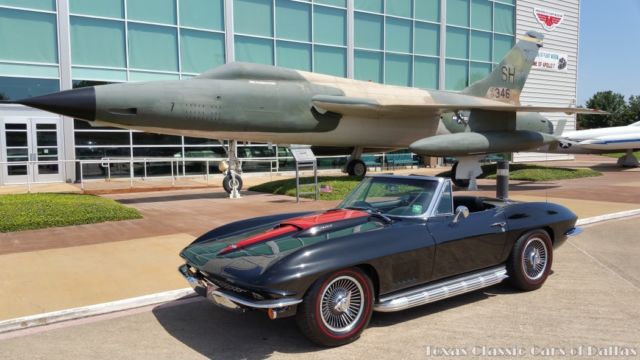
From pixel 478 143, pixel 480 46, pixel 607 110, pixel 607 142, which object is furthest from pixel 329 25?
pixel 607 110

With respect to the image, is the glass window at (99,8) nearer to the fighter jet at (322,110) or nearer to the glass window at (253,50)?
the glass window at (253,50)

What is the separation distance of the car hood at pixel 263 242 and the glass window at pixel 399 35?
21009 millimetres

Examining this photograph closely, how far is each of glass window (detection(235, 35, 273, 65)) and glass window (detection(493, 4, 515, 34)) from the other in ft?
48.1

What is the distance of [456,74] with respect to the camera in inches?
1059

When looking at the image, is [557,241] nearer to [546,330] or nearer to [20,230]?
[546,330]

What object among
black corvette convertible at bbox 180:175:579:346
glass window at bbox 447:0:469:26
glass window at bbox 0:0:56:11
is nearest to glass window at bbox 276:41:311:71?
glass window at bbox 0:0:56:11

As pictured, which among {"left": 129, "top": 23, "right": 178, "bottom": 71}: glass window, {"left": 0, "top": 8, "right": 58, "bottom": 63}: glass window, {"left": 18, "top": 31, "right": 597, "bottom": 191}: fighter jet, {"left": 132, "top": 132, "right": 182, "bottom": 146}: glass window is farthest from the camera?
{"left": 132, "top": 132, "right": 182, "bottom": 146}: glass window

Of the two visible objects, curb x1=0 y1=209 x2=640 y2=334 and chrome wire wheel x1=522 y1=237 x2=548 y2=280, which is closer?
curb x1=0 y1=209 x2=640 y2=334

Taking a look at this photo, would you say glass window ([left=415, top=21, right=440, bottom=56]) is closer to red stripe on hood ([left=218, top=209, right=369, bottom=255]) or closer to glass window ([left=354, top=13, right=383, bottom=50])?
glass window ([left=354, top=13, right=383, bottom=50])

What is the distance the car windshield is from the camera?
15.5ft

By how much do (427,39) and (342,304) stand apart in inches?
948

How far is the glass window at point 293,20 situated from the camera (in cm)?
2127

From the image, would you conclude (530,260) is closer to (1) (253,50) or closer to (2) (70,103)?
(2) (70,103)

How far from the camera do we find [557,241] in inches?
215
